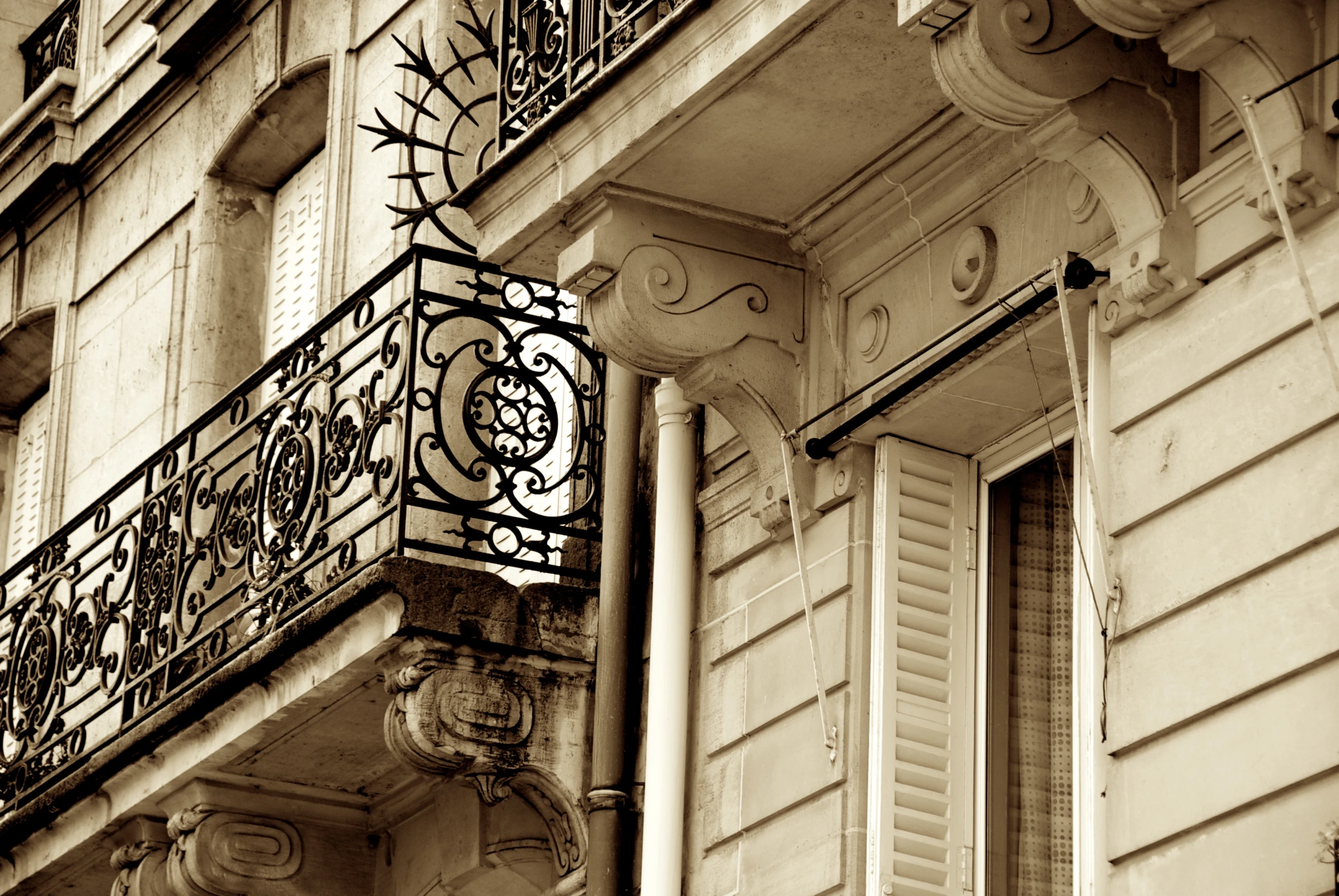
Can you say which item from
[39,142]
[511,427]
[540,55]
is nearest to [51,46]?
[39,142]

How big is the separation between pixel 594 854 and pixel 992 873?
1.62 m

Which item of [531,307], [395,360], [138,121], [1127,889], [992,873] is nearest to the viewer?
[1127,889]

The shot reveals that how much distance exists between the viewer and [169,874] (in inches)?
426

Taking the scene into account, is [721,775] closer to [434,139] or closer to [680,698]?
[680,698]

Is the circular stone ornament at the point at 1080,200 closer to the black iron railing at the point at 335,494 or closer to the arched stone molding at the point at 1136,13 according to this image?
the arched stone molding at the point at 1136,13

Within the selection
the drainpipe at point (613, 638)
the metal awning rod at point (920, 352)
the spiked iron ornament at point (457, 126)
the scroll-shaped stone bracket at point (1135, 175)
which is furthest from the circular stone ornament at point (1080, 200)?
the spiked iron ornament at point (457, 126)

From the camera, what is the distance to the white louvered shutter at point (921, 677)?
8.08m

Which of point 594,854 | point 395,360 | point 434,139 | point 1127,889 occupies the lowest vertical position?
point 1127,889

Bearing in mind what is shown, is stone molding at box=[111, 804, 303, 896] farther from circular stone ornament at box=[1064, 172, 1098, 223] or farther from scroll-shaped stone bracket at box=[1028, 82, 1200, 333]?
scroll-shaped stone bracket at box=[1028, 82, 1200, 333]

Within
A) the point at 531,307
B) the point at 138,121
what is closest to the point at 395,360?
the point at 531,307

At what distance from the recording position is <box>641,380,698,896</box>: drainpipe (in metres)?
8.80

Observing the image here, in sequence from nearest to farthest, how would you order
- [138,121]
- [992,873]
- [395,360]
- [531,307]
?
1. [992,873]
2. [395,360]
3. [531,307]
4. [138,121]

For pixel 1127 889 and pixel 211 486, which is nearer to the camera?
pixel 1127 889

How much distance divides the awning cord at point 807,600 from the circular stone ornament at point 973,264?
0.81 metres
